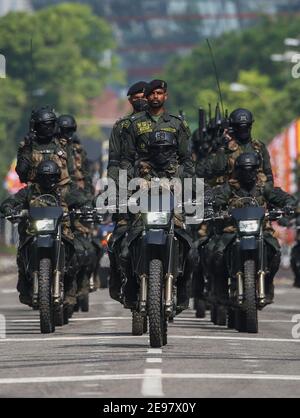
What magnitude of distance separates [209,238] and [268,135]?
75.7 metres

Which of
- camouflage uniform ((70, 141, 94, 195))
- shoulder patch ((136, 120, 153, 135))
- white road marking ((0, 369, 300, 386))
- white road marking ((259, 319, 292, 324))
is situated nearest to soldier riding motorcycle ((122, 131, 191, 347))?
shoulder patch ((136, 120, 153, 135))

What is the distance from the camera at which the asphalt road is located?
1545 centimetres

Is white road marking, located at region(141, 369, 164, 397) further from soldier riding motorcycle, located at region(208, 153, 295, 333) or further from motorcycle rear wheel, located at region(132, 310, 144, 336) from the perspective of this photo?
soldier riding motorcycle, located at region(208, 153, 295, 333)

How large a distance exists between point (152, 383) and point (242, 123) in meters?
8.67

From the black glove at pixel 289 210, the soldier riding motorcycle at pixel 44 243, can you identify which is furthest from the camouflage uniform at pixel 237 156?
the soldier riding motorcycle at pixel 44 243

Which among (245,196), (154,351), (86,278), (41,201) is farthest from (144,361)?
(86,278)

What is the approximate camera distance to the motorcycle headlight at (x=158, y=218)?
63.7 feet

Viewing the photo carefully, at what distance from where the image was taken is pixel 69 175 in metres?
24.8

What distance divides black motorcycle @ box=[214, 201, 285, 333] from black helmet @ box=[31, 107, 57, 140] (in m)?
2.38

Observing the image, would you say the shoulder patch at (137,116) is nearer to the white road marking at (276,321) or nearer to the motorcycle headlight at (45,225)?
the motorcycle headlight at (45,225)

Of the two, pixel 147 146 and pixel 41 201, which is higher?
pixel 147 146

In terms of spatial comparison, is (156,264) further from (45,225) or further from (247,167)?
(247,167)

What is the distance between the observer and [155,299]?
1914 centimetres
